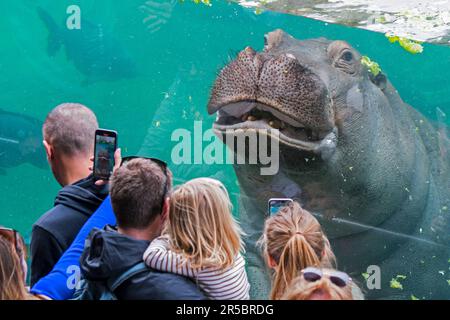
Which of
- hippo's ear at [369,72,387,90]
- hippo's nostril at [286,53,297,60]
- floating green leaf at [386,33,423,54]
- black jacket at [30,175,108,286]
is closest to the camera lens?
black jacket at [30,175,108,286]

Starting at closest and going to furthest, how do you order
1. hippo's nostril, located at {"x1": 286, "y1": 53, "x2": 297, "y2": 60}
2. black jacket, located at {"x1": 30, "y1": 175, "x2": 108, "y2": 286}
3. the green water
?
black jacket, located at {"x1": 30, "y1": 175, "x2": 108, "y2": 286}
hippo's nostril, located at {"x1": 286, "y1": 53, "x2": 297, "y2": 60}
the green water

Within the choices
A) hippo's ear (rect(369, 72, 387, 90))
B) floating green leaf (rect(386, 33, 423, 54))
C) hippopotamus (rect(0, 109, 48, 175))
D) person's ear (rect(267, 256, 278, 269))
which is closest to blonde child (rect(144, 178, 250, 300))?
person's ear (rect(267, 256, 278, 269))

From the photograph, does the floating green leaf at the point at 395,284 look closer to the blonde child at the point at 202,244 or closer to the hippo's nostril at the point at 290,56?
the hippo's nostril at the point at 290,56

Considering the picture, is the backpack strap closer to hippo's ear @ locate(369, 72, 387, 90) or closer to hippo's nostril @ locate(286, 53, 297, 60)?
hippo's nostril @ locate(286, 53, 297, 60)

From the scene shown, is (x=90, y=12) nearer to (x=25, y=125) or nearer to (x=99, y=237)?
(x=25, y=125)

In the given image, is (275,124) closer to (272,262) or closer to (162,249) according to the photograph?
(272,262)

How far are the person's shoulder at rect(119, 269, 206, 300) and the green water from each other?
10.6ft

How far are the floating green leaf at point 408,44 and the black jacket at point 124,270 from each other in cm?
434

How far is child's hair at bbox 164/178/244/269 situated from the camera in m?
2.02

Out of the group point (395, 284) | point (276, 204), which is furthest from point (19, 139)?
point (276, 204)

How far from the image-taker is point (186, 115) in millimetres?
6734

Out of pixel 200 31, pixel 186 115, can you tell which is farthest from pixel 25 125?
pixel 200 31

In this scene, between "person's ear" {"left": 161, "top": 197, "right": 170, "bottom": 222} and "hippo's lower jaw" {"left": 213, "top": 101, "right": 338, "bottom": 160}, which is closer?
"person's ear" {"left": 161, "top": 197, "right": 170, "bottom": 222}

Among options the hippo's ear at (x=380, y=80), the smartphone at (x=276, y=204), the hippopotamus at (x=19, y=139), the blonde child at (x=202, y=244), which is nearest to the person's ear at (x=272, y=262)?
the blonde child at (x=202, y=244)
